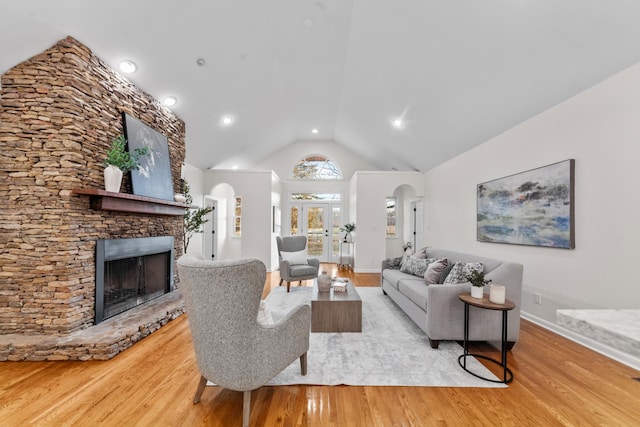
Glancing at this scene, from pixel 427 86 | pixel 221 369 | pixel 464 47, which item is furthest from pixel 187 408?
pixel 427 86

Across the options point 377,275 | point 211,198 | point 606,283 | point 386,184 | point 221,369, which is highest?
point 386,184

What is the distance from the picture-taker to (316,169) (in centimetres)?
834

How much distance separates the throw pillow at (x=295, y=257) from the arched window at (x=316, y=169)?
374 cm

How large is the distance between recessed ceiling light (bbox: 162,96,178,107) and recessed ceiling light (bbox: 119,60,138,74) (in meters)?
0.73

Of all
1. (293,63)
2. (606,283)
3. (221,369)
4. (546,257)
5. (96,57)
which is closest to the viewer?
(221,369)

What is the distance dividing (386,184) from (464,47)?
13.0ft

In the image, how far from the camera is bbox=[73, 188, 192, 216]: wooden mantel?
253cm

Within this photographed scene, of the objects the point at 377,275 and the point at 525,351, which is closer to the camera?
the point at 525,351

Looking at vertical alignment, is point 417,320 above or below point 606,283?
below

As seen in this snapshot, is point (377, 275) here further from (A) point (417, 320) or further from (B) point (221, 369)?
(B) point (221, 369)

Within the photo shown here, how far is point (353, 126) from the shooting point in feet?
20.5

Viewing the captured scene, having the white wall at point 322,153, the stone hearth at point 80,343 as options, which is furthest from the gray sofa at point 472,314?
the white wall at point 322,153

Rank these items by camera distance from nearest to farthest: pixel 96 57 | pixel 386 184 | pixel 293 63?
pixel 96 57 < pixel 293 63 < pixel 386 184

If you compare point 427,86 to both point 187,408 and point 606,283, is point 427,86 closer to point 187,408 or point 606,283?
point 606,283
